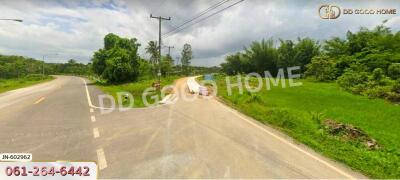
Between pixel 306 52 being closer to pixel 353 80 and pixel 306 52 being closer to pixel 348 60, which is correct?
pixel 348 60

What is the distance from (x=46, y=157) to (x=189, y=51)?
101179 millimetres

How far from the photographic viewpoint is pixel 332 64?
115 ft

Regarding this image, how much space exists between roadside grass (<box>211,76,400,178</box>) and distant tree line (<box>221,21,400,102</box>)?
252cm

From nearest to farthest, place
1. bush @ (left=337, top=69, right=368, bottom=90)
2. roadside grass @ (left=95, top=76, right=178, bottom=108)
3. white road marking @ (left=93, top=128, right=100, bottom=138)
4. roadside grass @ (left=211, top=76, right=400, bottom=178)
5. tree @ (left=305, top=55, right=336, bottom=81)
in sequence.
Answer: roadside grass @ (left=211, top=76, right=400, bottom=178) → white road marking @ (left=93, top=128, right=100, bottom=138) → roadside grass @ (left=95, top=76, right=178, bottom=108) → bush @ (left=337, top=69, right=368, bottom=90) → tree @ (left=305, top=55, right=336, bottom=81)

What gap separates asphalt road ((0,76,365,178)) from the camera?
24.8 ft

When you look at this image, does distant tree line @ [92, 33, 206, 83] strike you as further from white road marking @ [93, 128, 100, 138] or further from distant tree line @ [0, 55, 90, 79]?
distant tree line @ [0, 55, 90, 79]

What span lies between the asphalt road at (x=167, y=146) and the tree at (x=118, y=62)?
3409 centimetres

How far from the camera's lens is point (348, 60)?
34094 mm

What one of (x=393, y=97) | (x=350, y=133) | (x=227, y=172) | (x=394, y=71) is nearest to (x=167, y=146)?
(x=227, y=172)

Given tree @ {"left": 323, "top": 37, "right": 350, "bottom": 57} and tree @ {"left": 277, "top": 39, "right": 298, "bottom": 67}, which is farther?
tree @ {"left": 277, "top": 39, "right": 298, "bottom": 67}

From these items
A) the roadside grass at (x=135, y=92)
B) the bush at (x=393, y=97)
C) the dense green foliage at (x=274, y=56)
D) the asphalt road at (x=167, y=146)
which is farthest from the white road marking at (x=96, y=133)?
the dense green foliage at (x=274, y=56)

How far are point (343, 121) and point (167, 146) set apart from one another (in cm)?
812

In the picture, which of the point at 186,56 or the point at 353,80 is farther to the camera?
the point at 186,56

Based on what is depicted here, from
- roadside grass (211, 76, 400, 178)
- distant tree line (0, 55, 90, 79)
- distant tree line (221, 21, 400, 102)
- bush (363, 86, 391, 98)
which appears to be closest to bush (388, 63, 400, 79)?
distant tree line (221, 21, 400, 102)
